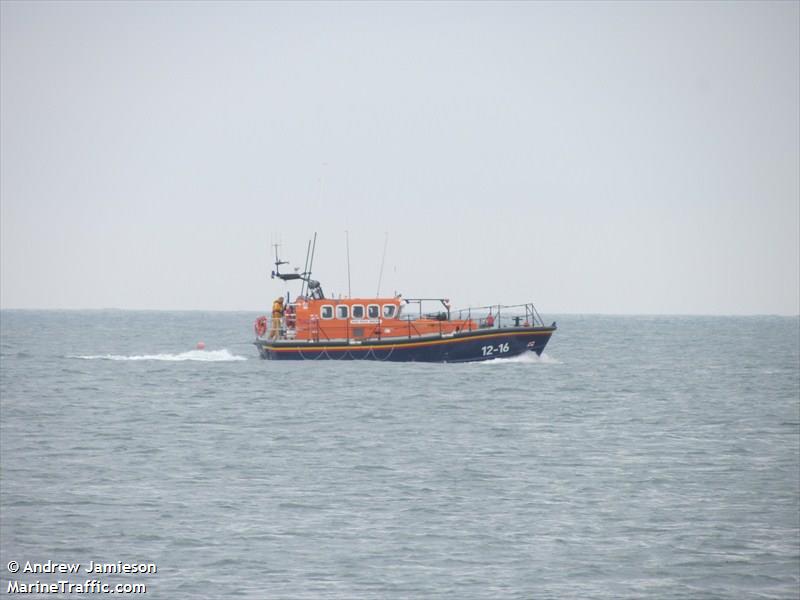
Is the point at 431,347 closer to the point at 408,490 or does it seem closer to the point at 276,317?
the point at 276,317

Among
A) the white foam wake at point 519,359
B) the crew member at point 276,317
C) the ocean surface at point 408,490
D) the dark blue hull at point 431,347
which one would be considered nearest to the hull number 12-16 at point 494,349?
the dark blue hull at point 431,347

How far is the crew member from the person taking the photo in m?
52.7

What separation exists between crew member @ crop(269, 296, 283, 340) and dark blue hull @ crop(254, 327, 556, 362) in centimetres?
100

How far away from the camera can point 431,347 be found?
50.1 meters

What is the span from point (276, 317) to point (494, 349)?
9.68 m

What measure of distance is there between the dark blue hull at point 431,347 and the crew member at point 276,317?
1.00 meters

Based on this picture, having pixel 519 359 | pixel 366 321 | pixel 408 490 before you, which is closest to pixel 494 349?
pixel 519 359

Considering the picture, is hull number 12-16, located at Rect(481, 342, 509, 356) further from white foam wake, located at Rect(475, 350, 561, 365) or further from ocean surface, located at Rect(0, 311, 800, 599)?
ocean surface, located at Rect(0, 311, 800, 599)

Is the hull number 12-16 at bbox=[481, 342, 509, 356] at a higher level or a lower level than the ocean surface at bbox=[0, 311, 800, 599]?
higher

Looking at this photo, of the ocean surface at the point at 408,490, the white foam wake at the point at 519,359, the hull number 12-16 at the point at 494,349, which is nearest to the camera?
the ocean surface at the point at 408,490

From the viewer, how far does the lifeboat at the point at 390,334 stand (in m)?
50.1

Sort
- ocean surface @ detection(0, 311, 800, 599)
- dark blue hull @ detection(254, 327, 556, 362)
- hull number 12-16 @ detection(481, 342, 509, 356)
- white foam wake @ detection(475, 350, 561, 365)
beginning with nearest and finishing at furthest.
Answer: ocean surface @ detection(0, 311, 800, 599)
dark blue hull @ detection(254, 327, 556, 362)
hull number 12-16 @ detection(481, 342, 509, 356)
white foam wake @ detection(475, 350, 561, 365)

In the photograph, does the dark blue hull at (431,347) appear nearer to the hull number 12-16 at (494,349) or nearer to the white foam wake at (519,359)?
the hull number 12-16 at (494,349)

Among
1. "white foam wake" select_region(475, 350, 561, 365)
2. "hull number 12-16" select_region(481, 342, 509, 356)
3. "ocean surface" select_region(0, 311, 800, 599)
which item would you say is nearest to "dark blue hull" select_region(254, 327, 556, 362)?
"hull number 12-16" select_region(481, 342, 509, 356)
